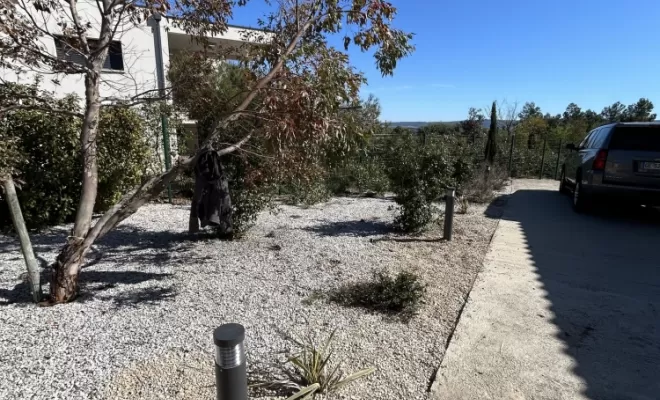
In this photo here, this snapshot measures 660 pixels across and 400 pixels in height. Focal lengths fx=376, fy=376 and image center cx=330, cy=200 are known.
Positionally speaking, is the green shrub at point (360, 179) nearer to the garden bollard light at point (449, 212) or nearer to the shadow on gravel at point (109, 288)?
the garden bollard light at point (449, 212)

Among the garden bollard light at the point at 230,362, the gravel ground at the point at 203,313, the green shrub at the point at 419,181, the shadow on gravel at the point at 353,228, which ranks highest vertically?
the green shrub at the point at 419,181

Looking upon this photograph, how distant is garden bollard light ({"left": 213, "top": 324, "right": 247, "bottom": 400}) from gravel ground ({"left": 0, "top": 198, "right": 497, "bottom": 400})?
590 millimetres

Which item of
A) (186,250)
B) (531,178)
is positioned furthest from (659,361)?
(531,178)

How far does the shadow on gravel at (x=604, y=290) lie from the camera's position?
2.57m

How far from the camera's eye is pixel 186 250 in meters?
5.04

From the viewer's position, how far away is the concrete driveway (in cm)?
243

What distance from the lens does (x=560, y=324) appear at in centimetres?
322

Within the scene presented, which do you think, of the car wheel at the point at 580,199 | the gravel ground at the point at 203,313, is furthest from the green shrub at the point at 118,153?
the car wheel at the point at 580,199

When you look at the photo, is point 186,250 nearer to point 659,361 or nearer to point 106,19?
point 106,19

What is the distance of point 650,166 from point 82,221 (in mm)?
8279

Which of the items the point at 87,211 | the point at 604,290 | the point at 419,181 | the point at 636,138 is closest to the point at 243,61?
the point at 87,211

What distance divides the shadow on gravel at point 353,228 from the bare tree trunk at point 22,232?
3.59 meters

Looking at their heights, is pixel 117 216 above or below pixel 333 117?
below

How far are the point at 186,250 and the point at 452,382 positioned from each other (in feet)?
12.4
